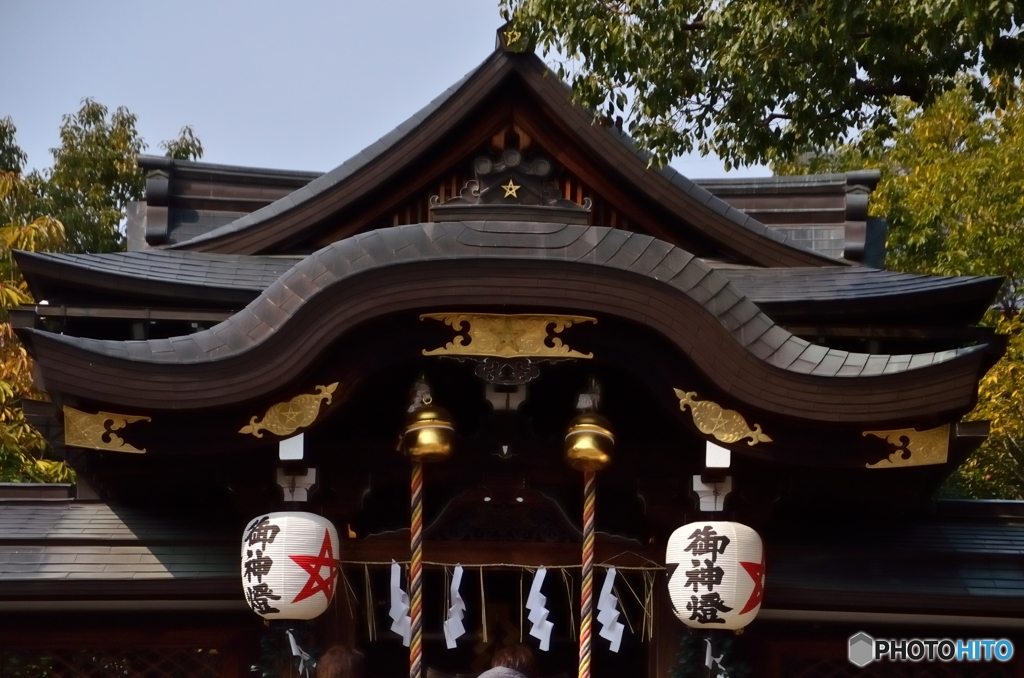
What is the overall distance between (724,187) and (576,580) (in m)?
3.52

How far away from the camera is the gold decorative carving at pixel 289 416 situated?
7.32 m

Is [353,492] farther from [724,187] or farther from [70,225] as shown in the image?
[70,225]

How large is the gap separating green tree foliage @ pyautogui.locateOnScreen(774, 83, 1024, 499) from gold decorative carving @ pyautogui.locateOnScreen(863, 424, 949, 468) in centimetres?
861

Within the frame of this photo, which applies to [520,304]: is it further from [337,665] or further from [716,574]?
[337,665]

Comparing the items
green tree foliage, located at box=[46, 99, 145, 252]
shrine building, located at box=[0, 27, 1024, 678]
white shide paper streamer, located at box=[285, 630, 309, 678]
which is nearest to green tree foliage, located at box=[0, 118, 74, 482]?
green tree foliage, located at box=[46, 99, 145, 252]

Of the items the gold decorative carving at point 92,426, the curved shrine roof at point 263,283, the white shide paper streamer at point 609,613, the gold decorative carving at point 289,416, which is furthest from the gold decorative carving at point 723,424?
the gold decorative carving at point 92,426

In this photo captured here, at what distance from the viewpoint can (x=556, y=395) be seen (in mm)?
8586

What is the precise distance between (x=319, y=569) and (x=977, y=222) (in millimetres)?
12288

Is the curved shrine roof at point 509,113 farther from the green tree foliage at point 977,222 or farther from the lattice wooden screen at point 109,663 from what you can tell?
the green tree foliage at point 977,222

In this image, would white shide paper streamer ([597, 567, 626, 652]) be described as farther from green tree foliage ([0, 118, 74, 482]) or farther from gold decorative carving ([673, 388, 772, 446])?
green tree foliage ([0, 118, 74, 482])

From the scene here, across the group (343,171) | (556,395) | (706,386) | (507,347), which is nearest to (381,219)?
(343,171)

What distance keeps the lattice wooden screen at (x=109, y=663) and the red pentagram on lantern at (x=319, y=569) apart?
127 cm

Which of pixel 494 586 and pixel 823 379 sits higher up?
pixel 823 379

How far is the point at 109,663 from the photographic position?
26.7 feet
